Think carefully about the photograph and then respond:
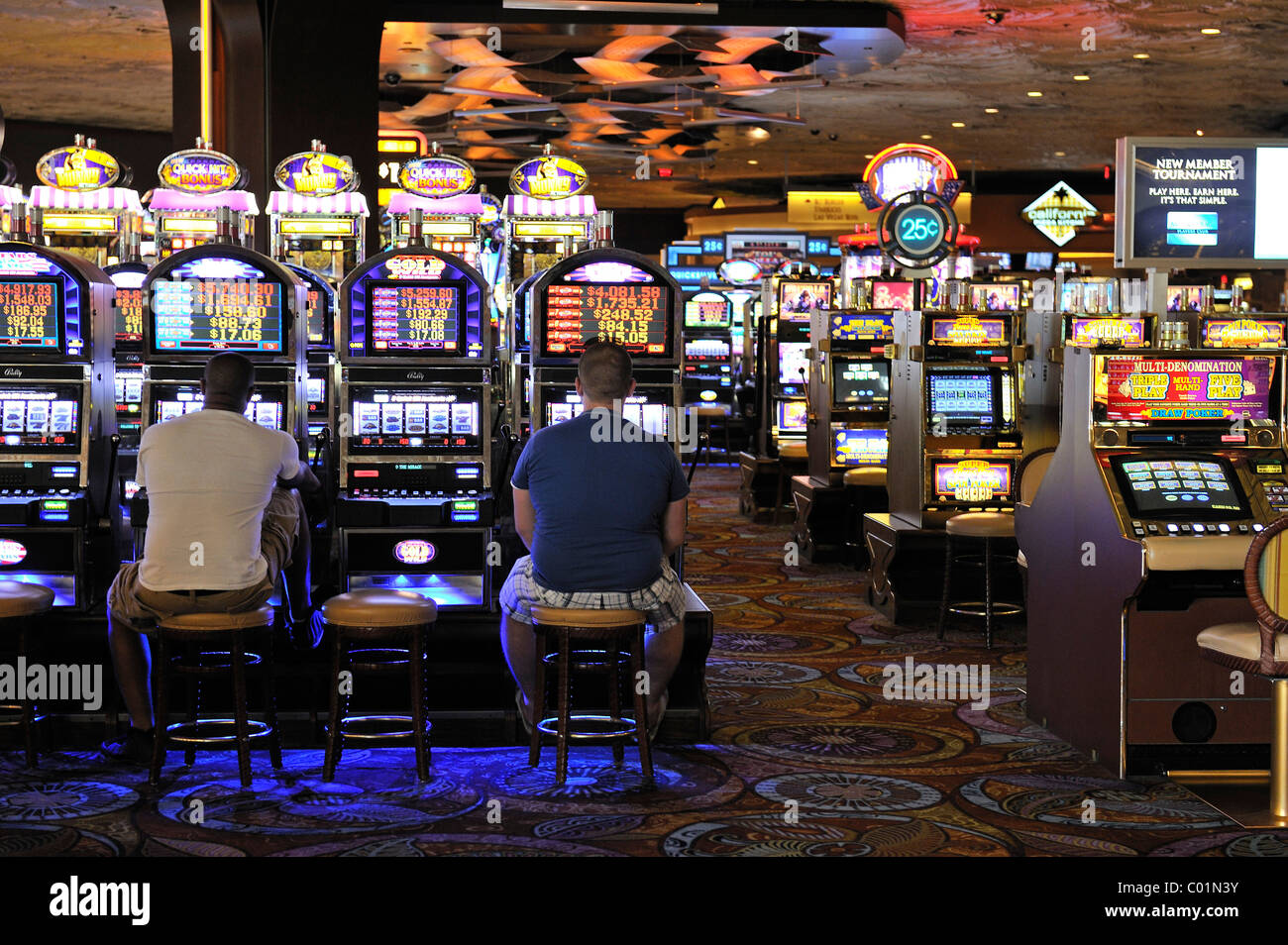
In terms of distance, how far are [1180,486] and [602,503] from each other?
195 centimetres

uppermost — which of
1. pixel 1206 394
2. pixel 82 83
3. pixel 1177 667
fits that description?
pixel 82 83

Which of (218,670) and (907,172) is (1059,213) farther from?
(218,670)

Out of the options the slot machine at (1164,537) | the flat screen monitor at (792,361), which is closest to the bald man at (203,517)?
the slot machine at (1164,537)

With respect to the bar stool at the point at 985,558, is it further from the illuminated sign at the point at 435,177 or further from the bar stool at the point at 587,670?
the illuminated sign at the point at 435,177

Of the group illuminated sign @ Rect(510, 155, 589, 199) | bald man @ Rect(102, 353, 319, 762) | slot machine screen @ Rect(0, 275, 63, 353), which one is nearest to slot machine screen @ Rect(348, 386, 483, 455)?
bald man @ Rect(102, 353, 319, 762)

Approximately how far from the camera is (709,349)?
64.4ft

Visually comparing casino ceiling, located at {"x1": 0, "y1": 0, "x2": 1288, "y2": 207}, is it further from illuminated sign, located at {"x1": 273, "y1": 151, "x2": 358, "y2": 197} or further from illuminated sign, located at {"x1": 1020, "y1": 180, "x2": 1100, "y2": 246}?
illuminated sign, located at {"x1": 273, "y1": 151, "x2": 358, "y2": 197}

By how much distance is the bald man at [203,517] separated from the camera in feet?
15.9

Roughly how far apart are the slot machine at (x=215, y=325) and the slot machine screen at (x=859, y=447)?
509 cm

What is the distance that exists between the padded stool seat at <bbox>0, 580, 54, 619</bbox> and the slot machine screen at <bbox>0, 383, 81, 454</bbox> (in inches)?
30.8

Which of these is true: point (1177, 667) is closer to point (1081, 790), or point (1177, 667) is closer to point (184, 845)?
point (1081, 790)
